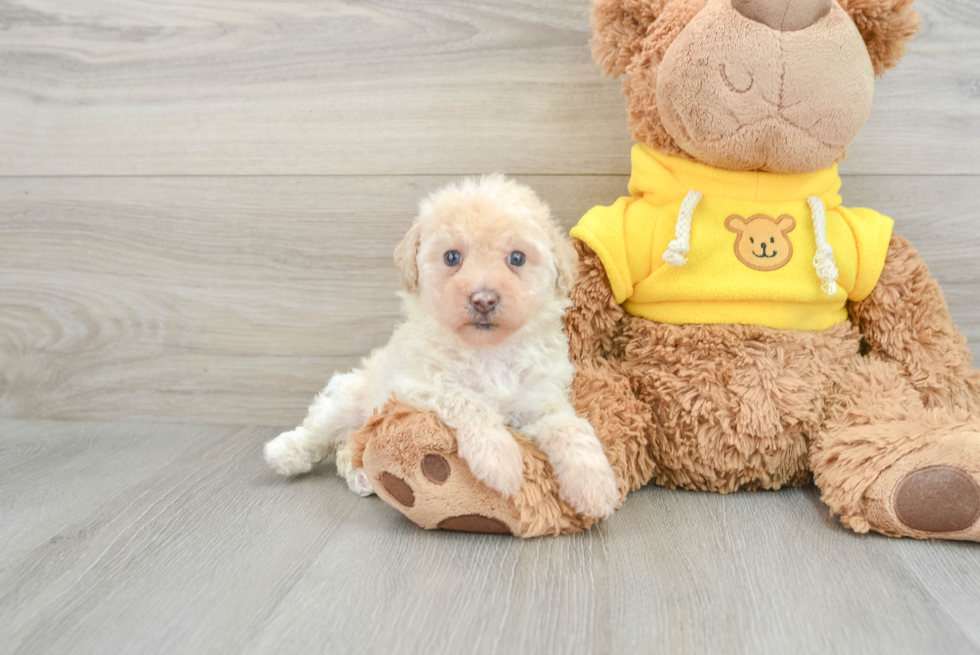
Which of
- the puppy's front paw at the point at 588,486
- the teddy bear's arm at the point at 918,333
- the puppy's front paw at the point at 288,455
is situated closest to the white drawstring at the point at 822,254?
the teddy bear's arm at the point at 918,333

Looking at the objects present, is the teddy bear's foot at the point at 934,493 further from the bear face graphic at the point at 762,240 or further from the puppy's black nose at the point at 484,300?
the puppy's black nose at the point at 484,300

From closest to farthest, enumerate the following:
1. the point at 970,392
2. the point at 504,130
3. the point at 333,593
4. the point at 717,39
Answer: the point at 333,593 < the point at 717,39 < the point at 970,392 < the point at 504,130

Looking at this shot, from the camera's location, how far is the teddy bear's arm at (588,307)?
98cm

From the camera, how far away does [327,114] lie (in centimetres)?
121

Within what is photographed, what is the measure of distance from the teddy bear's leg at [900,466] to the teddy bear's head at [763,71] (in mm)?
319

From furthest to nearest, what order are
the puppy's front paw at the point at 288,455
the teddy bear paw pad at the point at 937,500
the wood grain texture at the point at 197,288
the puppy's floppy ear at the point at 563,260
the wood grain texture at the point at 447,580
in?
the wood grain texture at the point at 197,288 → the puppy's front paw at the point at 288,455 → the puppy's floppy ear at the point at 563,260 → the teddy bear paw pad at the point at 937,500 → the wood grain texture at the point at 447,580

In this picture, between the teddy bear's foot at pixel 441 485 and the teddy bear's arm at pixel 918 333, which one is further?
the teddy bear's arm at pixel 918 333

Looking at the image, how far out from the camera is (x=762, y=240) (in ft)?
3.08

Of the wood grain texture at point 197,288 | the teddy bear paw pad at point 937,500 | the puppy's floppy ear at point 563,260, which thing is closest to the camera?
the teddy bear paw pad at point 937,500

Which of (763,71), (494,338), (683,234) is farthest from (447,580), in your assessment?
(763,71)

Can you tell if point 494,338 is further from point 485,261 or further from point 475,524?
point 475,524

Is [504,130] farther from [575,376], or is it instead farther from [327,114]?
[575,376]

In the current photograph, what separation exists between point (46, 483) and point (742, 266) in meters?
1.02

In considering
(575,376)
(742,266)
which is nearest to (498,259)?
(575,376)
